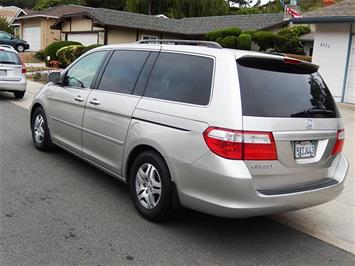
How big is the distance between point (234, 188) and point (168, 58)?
67.3 inches

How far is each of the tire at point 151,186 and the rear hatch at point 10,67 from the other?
9.30 meters

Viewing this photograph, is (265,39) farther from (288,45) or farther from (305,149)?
(305,149)

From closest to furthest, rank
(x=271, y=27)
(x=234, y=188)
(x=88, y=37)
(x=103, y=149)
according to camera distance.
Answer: (x=234, y=188) → (x=103, y=149) → (x=271, y=27) → (x=88, y=37)

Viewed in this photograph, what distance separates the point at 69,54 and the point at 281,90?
22.8 meters

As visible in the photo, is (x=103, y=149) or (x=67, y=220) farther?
(x=103, y=149)

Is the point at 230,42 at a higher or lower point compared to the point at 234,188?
higher

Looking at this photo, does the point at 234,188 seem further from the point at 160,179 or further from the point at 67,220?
the point at 67,220

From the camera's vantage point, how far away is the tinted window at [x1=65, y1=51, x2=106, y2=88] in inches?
224

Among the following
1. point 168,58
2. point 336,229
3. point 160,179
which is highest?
point 168,58

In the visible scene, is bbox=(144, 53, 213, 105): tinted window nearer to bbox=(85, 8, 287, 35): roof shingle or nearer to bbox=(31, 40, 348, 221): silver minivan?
bbox=(31, 40, 348, 221): silver minivan

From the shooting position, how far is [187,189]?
396cm

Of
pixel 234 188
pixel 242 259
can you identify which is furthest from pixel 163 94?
pixel 242 259

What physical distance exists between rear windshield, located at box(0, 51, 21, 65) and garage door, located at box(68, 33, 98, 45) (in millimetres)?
18754

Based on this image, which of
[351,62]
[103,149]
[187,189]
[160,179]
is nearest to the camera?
[187,189]
